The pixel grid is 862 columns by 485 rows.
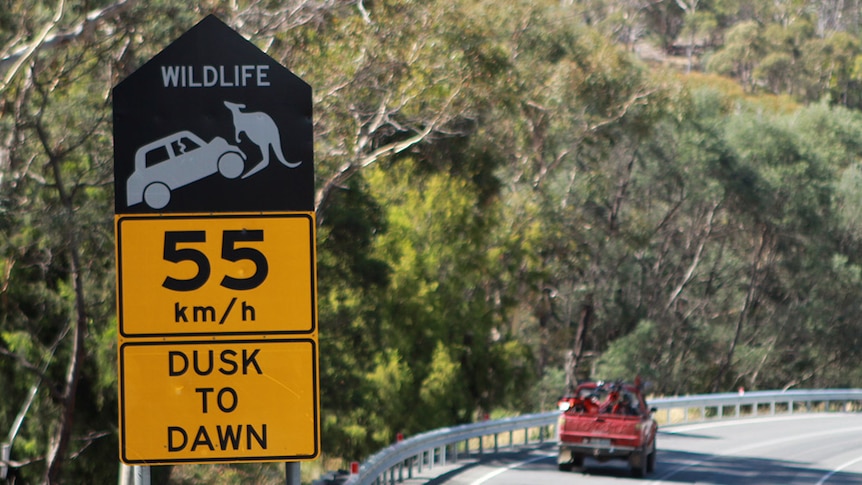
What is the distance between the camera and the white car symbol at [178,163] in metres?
4.80

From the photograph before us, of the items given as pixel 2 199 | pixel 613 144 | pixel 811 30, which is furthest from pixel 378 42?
pixel 811 30

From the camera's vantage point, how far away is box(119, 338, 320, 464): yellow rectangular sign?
472cm

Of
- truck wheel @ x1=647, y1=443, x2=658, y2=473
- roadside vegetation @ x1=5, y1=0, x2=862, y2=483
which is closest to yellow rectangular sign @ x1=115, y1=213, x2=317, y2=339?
roadside vegetation @ x1=5, y1=0, x2=862, y2=483

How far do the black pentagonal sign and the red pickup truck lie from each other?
50.8ft

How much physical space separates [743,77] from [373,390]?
192 feet

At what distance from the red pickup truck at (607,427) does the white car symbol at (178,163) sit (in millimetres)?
15550

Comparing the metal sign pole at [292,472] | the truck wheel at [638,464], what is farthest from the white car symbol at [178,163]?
the truck wheel at [638,464]

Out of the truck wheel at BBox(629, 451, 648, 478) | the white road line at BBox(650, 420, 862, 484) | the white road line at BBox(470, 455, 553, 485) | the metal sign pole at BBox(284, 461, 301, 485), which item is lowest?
the white road line at BBox(650, 420, 862, 484)

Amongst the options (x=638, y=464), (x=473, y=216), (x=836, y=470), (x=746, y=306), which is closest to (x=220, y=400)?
(x=638, y=464)

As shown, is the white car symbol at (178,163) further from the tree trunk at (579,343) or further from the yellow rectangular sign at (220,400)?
the tree trunk at (579,343)

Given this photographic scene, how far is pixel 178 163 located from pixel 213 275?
0.48 m

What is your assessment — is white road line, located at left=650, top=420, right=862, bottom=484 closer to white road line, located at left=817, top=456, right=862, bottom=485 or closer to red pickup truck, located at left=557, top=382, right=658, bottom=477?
red pickup truck, located at left=557, top=382, right=658, bottom=477

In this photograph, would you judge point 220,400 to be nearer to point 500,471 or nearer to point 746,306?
point 500,471

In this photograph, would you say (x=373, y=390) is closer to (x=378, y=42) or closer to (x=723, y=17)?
(x=378, y=42)
